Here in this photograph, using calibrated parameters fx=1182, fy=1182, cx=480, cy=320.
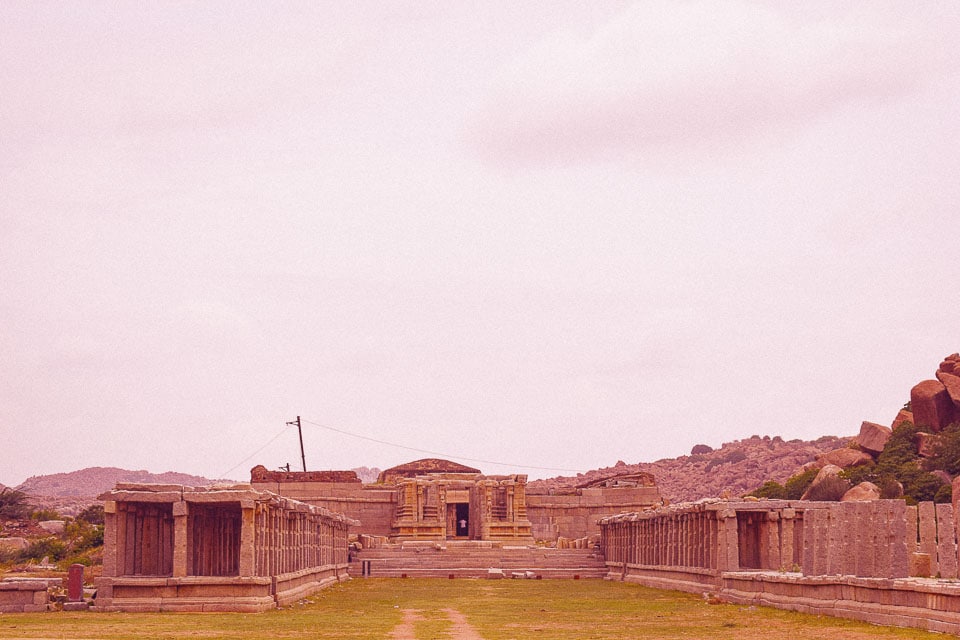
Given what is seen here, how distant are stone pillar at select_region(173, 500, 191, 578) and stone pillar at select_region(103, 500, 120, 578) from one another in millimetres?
1647

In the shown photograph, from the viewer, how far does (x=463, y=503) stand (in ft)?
256

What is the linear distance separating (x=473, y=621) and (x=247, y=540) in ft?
26.0

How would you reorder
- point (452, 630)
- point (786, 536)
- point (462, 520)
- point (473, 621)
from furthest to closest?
point (462, 520)
point (786, 536)
point (473, 621)
point (452, 630)

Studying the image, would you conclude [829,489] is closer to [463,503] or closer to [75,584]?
[463,503]

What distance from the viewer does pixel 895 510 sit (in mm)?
24531

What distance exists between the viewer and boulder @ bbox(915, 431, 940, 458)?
7238cm

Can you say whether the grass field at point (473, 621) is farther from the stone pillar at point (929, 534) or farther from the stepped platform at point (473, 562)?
the stepped platform at point (473, 562)

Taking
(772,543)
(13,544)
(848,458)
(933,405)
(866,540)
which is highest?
(933,405)

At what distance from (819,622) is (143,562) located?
19897 mm

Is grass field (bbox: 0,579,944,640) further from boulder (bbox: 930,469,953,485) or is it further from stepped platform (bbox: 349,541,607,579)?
boulder (bbox: 930,469,953,485)

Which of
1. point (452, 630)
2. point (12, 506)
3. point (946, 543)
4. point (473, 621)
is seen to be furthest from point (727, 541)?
point (12, 506)

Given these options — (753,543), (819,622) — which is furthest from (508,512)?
(819,622)

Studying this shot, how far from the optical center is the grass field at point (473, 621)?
23.0 meters

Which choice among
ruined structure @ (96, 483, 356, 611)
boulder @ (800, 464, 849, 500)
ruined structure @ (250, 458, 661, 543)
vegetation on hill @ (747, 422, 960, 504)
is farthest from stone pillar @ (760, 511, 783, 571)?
ruined structure @ (250, 458, 661, 543)
